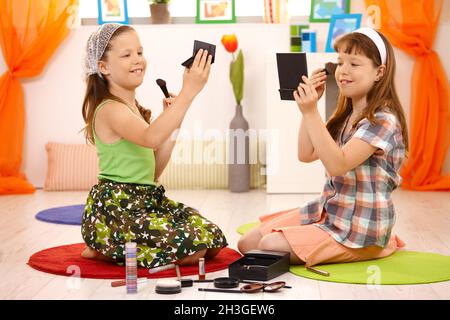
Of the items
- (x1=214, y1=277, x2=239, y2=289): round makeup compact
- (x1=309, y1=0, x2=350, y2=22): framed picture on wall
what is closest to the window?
(x1=309, y1=0, x2=350, y2=22): framed picture on wall

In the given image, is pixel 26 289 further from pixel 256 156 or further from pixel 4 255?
pixel 256 156

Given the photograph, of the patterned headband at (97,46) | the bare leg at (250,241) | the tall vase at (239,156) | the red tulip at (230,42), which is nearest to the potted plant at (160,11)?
the red tulip at (230,42)

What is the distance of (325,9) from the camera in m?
4.78

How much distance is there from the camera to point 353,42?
265 centimetres

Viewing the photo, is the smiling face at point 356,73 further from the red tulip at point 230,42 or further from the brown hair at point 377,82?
the red tulip at point 230,42

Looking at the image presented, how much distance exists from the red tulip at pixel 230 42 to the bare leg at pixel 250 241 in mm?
2010

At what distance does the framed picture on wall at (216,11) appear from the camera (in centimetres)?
487

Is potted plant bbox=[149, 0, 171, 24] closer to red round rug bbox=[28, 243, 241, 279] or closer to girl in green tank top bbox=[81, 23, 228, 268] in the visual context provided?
girl in green tank top bbox=[81, 23, 228, 268]

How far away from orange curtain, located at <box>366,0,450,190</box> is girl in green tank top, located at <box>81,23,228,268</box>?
2205mm

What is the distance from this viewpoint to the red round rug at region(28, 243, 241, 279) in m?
2.51

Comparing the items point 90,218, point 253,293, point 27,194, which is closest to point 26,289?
point 90,218

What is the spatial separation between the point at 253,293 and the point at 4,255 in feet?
3.46

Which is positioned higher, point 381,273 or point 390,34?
point 390,34

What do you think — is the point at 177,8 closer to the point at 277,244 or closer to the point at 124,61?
the point at 124,61
